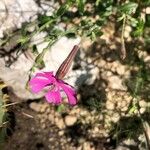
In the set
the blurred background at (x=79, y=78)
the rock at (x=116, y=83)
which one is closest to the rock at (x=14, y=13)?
the blurred background at (x=79, y=78)

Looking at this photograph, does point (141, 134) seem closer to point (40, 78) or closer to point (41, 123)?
point (41, 123)

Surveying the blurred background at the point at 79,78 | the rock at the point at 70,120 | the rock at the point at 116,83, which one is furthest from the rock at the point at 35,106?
the rock at the point at 116,83

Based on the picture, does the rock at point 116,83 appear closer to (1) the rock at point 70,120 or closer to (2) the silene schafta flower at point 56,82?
(1) the rock at point 70,120

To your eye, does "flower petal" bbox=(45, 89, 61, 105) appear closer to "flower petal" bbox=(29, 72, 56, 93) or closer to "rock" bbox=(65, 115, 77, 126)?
"flower petal" bbox=(29, 72, 56, 93)

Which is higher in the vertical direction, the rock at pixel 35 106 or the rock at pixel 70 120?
the rock at pixel 35 106

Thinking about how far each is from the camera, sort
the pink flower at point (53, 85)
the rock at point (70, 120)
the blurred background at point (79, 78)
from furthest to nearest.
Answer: the rock at point (70, 120) < the blurred background at point (79, 78) < the pink flower at point (53, 85)

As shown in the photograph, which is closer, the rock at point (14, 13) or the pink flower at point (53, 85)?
the pink flower at point (53, 85)

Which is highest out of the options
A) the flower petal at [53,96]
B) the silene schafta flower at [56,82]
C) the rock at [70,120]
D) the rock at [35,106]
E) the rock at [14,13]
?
the rock at [14,13]

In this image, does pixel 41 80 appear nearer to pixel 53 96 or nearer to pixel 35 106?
pixel 53 96

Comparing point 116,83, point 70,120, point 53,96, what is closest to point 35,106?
point 70,120

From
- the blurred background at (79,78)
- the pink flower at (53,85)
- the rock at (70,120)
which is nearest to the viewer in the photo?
the pink flower at (53,85)
